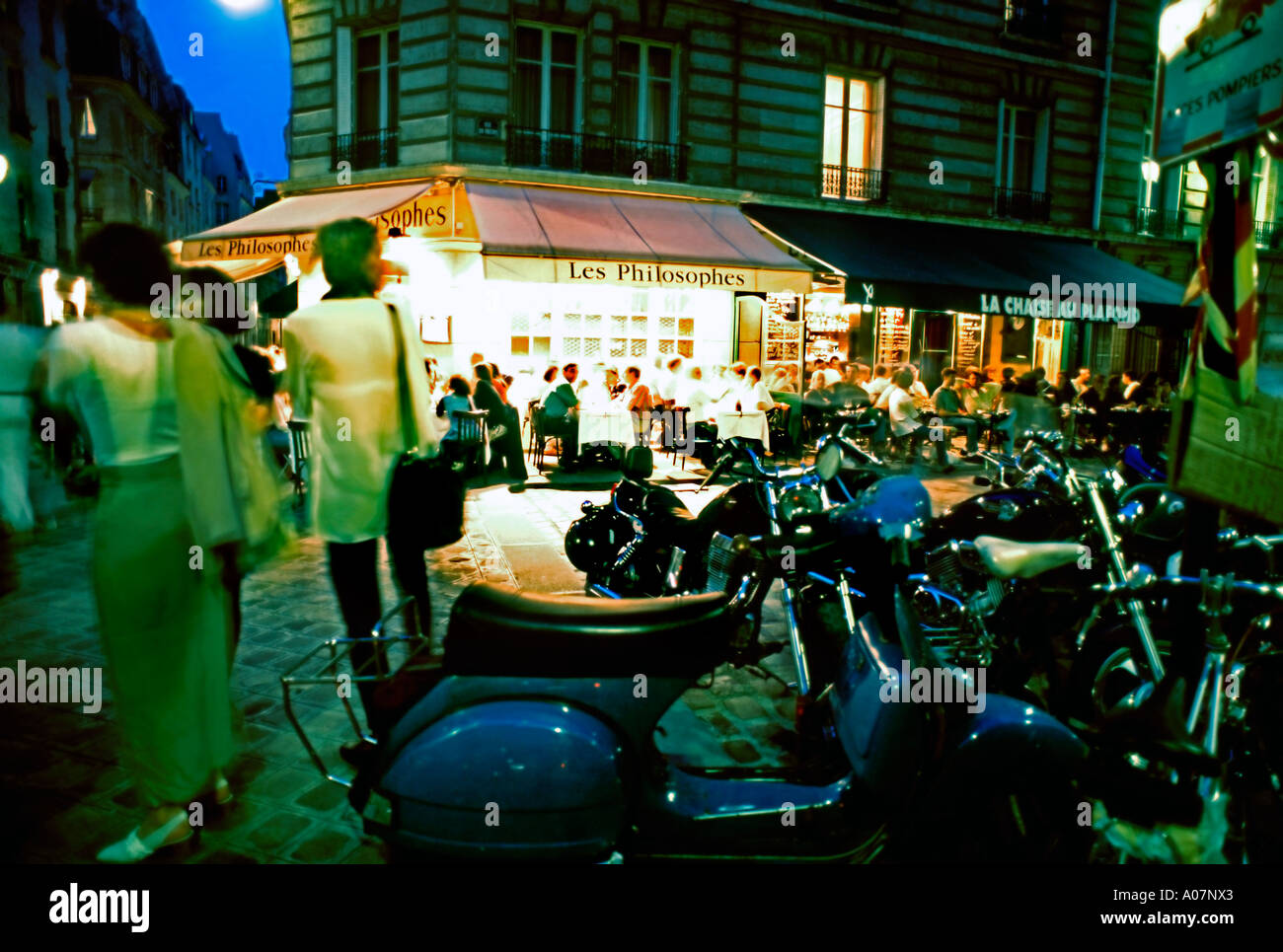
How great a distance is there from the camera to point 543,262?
11.7m

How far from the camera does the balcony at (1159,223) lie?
62.3 feet

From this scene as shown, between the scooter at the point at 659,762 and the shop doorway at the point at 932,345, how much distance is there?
15860 mm

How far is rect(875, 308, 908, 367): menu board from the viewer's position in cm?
1738

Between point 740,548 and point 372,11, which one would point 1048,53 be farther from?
point 740,548

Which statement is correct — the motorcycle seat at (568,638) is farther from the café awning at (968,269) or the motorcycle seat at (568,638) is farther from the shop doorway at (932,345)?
the shop doorway at (932,345)

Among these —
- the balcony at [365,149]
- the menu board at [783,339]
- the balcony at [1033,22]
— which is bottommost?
the menu board at [783,339]

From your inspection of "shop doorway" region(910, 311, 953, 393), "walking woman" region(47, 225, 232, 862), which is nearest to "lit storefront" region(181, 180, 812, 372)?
"shop doorway" region(910, 311, 953, 393)

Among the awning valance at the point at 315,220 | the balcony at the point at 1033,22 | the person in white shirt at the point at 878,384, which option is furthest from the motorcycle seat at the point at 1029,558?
the balcony at the point at 1033,22

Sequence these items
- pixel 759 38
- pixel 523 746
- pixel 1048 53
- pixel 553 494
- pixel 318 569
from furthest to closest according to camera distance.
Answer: pixel 1048 53 < pixel 759 38 < pixel 553 494 < pixel 318 569 < pixel 523 746

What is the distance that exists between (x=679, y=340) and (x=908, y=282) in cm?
407

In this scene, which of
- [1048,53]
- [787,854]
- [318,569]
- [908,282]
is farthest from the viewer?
[1048,53]

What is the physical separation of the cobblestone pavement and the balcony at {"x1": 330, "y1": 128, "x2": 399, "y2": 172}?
30.7 ft

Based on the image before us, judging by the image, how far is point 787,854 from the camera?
253 cm
